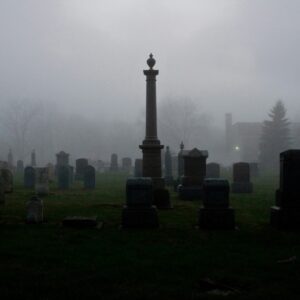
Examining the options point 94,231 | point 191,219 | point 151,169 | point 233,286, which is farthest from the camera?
point 151,169

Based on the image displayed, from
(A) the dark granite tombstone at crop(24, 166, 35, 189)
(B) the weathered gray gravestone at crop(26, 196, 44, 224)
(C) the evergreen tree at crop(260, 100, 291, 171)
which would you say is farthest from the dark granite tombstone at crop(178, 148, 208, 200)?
(C) the evergreen tree at crop(260, 100, 291, 171)

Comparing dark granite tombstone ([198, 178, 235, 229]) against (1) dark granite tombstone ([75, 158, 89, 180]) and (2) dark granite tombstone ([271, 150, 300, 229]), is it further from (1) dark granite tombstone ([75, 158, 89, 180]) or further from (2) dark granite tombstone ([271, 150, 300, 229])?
(1) dark granite tombstone ([75, 158, 89, 180])

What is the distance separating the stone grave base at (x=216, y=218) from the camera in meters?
10.9

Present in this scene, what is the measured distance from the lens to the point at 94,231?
10.1 m

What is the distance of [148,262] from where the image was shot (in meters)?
7.09

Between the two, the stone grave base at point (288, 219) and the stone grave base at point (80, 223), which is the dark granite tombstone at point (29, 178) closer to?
the stone grave base at point (80, 223)

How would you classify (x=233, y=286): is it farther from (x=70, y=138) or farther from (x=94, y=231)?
(x=70, y=138)

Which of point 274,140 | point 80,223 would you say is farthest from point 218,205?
point 274,140

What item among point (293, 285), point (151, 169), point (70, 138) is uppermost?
point (70, 138)

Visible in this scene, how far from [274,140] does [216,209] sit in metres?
47.2

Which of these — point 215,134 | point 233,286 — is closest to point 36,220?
point 233,286

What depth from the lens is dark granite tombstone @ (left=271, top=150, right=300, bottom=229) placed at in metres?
10.9

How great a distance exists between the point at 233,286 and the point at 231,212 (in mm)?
5243

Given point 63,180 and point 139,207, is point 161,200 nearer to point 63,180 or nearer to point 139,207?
point 139,207
